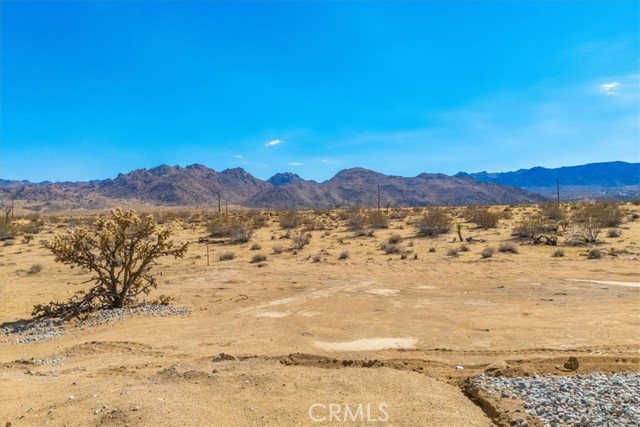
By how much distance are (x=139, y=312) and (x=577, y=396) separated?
8.83 m

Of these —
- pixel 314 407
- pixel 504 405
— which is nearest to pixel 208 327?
pixel 314 407

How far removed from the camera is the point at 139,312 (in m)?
10.8

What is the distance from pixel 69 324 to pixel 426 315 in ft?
24.4

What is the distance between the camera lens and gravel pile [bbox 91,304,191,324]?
10.5 m

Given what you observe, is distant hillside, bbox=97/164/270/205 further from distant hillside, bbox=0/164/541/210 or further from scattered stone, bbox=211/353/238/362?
scattered stone, bbox=211/353/238/362

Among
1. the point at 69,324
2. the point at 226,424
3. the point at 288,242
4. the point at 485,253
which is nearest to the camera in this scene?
the point at 226,424

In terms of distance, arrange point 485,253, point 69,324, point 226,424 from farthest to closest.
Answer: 1. point 485,253
2. point 69,324
3. point 226,424

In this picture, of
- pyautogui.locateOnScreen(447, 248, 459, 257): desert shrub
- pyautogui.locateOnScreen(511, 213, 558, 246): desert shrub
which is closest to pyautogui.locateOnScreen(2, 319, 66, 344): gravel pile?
pyautogui.locateOnScreen(447, 248, 459, 257): desert shrub

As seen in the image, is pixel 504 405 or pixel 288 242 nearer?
pixel 504 405

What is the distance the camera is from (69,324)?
10266 millimetres

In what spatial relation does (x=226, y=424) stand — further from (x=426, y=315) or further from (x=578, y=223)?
(x=578, y=223)

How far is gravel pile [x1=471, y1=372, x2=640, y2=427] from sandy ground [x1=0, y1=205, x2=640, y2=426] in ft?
1.30

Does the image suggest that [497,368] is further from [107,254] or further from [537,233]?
[537,233]

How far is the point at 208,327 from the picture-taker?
9375 mm
